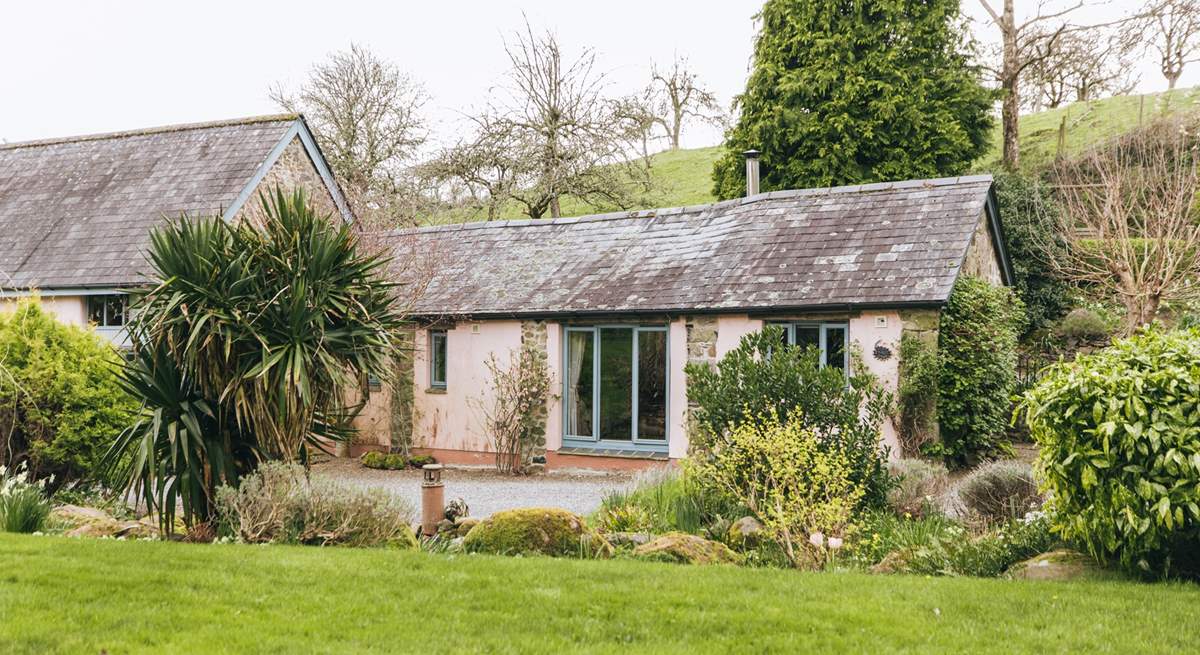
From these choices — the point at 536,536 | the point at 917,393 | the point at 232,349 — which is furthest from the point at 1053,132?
the point at 232,349

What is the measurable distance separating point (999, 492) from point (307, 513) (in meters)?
6.88

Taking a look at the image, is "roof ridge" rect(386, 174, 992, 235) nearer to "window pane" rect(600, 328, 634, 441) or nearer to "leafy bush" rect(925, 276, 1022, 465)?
"leafy bush" rect(925, 276, 1022, 465)

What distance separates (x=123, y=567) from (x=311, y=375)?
2.82 m

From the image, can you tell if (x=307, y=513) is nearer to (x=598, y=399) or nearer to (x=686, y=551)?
(x=686, y=551)

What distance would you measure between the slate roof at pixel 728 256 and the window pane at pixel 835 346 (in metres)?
0.61

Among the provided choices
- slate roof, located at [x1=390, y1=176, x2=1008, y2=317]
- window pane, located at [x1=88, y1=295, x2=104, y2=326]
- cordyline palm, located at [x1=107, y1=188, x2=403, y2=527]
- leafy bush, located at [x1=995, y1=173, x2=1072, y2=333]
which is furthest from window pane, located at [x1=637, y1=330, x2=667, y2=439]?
leafy bush, located at [x1=995, y1=173, x2=1072, y2=333]

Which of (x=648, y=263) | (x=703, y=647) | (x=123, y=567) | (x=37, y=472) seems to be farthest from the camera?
(x=648, y=263)

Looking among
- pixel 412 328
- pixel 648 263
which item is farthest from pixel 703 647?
pixel 412 328

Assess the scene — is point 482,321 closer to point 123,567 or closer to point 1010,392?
point 1010,392

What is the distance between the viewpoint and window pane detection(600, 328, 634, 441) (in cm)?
1550

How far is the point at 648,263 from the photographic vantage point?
1612 cm

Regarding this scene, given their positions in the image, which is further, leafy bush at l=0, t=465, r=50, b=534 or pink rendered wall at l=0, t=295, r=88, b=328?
pink rendered wall at l=0, t=295, r=88, b=328

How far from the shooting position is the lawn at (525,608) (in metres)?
5.01

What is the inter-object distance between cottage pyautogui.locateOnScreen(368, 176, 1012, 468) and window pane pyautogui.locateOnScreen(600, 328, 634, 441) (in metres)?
0.02
